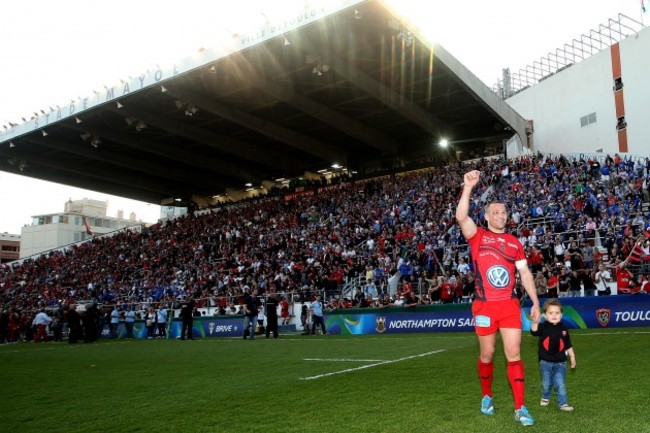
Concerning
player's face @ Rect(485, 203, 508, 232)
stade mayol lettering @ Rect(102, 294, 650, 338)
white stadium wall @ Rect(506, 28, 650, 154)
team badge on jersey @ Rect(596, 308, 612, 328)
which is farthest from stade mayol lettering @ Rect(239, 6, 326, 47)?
player's face @ Rect(485, 203, 508, 232)

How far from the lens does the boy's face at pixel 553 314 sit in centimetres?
578

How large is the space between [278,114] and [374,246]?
14.3 metres

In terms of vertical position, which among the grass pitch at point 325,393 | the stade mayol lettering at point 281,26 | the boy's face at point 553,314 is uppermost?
the stade mayol lettering at point 281,26

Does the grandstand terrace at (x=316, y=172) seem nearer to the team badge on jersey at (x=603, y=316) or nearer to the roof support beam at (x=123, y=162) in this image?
the roof support beam at (x=123, y=162)

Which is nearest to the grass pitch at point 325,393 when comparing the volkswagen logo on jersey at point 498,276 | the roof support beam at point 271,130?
the volkswagen logo on jersey at point 498,276

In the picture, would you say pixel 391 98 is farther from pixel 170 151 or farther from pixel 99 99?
pixel 170 151

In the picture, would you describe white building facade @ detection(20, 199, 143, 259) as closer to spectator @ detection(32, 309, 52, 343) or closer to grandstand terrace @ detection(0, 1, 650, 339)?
grandstand terrace @ detection(0, 1, 650, 339)

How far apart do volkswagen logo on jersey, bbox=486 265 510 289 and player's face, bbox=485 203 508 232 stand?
15.4 inches

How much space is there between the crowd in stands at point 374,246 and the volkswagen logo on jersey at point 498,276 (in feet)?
44.6

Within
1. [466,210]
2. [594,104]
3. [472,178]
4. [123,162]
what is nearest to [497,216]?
[466,210]

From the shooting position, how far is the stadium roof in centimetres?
2844

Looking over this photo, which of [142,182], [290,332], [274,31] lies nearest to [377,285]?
[290,332]

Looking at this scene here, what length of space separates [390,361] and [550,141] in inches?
1225

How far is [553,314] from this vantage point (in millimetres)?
A: 5809
